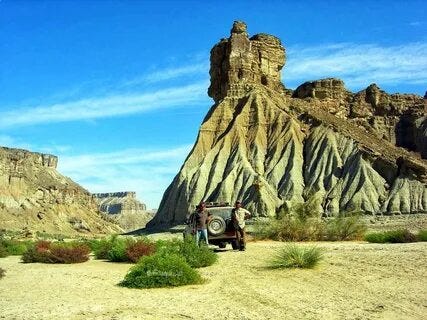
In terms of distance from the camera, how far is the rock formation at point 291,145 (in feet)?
218

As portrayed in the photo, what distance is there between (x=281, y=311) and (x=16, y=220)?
9642 centimetres

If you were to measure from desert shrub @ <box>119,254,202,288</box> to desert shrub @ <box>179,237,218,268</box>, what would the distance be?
2.28 metres

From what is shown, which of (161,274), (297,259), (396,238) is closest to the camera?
(161,274)

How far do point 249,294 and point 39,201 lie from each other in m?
105

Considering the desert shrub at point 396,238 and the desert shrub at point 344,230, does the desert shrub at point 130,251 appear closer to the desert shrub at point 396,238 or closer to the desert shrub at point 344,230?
the desert shrub at point 396,238

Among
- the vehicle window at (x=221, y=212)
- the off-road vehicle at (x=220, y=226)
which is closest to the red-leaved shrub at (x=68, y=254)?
the off-road vehicle at (x=220, y=226)

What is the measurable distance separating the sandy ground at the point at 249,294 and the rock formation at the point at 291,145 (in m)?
42.2

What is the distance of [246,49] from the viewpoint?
281ft

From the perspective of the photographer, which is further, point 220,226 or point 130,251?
point 220,226

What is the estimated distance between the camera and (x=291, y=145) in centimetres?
7488

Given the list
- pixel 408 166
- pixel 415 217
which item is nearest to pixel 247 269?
pixel 415 217

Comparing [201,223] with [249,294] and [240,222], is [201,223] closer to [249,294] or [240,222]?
[240,222]

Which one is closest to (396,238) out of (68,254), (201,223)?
(201,223)

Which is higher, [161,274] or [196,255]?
[196,255]
